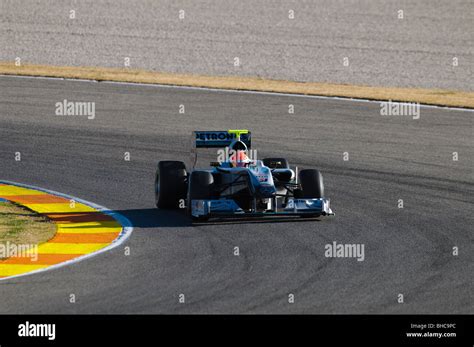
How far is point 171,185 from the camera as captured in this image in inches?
591

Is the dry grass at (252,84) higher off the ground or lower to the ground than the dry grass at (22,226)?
higher

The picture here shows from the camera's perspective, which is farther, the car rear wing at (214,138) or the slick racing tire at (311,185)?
the car rear wing at (214,138)

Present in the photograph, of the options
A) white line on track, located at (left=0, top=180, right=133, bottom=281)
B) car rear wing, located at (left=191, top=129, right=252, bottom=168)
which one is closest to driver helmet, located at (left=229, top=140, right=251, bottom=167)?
car rear wing, located at (left=191, top=129, right=252, bottom=168)

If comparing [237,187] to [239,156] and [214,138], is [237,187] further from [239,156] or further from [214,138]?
[214,138]

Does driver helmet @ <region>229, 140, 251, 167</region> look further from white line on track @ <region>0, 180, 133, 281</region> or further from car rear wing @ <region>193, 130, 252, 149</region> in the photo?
white line on track @ <region>0, 180, 133, 281</region>

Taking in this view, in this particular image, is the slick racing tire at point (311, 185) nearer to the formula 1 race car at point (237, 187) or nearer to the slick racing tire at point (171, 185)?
the formula 1 race car at point (237, 187)

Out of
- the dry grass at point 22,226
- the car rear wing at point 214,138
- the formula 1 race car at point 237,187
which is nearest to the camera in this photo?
the dry grass at point 22,226

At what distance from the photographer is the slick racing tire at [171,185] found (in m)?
15.0

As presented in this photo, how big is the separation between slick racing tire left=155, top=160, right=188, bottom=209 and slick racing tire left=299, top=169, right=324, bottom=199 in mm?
1728

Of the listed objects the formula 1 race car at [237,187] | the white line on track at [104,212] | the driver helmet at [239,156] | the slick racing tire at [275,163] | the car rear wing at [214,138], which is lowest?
the white line on track at [104,212]

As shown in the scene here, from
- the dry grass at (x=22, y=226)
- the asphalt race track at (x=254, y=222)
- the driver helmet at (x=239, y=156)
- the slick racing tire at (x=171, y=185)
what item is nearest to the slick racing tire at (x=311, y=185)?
the asphalt race track at (x=254, y=222)

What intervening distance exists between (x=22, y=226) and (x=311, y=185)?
154 inches

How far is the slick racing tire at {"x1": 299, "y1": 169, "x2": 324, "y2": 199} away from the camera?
47.4 ft
